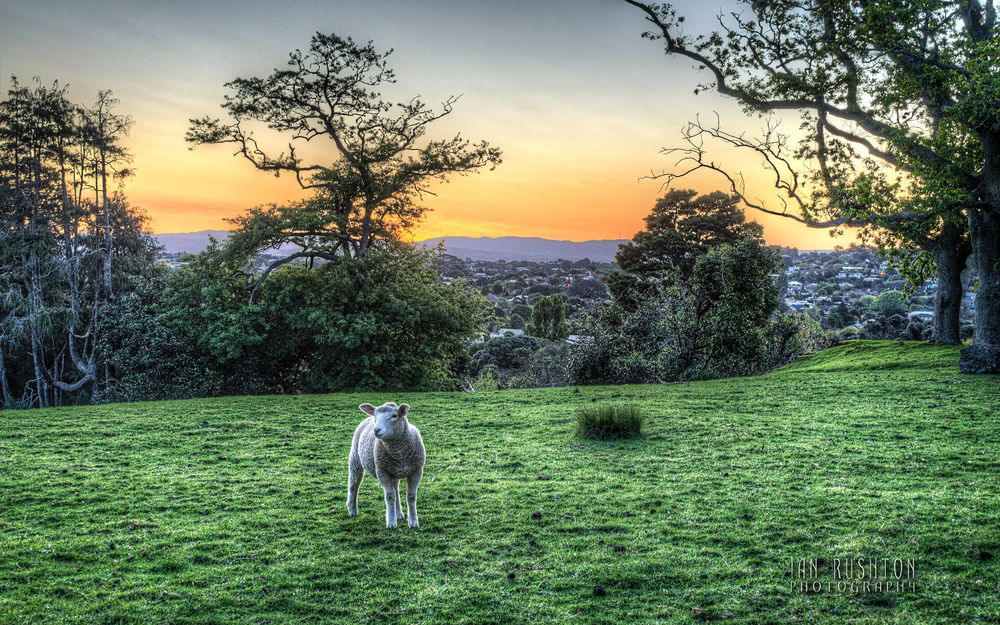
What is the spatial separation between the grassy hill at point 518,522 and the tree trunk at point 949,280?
960cm

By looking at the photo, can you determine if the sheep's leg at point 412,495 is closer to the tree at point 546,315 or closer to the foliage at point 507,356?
the foliage at point 507,356

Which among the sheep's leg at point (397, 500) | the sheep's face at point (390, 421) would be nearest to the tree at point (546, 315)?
the sheep's leg at point (397, 500)

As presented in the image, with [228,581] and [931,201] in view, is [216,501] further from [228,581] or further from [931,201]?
[931,201]

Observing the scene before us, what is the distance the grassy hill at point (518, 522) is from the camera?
4.58 metres

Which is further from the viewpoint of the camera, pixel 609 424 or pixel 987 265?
pixel 987 265

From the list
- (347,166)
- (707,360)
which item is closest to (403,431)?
(707,360)

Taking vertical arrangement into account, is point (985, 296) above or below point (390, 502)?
above

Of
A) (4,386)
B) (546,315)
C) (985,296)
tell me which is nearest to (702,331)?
(985,296)

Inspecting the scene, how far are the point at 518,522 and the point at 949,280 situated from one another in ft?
64.7

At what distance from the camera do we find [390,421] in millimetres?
5887

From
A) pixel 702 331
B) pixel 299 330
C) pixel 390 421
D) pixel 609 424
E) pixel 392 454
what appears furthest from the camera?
pixel 299 330

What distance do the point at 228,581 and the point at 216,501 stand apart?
98.4 inches

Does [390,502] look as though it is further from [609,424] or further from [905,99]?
[905,99]

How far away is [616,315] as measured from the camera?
21078 millimetres
